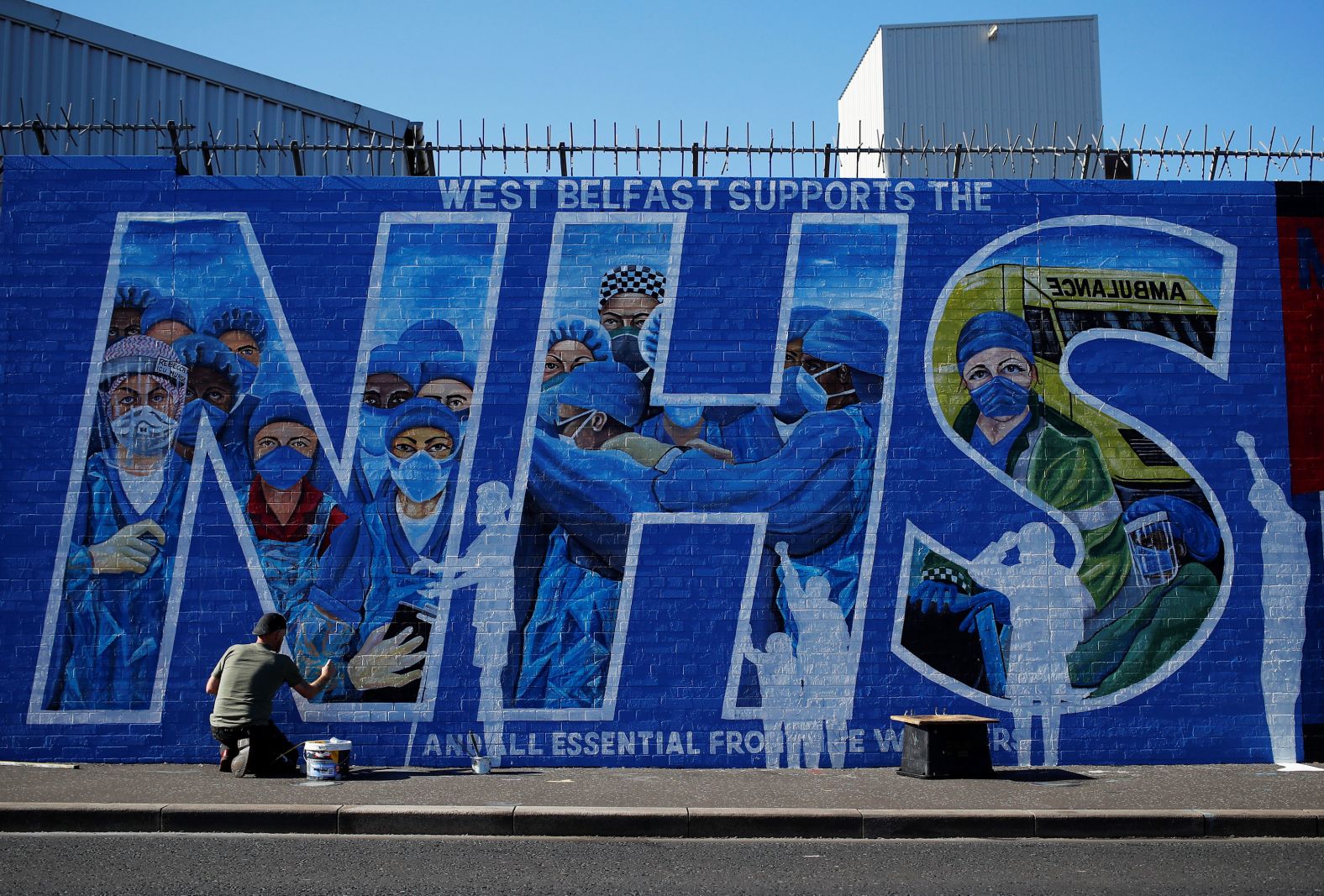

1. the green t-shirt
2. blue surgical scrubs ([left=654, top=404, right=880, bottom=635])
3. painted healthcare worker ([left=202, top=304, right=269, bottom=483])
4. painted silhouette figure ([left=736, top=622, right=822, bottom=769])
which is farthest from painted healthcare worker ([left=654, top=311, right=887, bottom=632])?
painted healthcare worker ([left=202, top=304, right=269, bottom=483])

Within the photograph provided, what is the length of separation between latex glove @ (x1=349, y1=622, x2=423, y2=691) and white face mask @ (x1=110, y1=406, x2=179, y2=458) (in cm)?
235

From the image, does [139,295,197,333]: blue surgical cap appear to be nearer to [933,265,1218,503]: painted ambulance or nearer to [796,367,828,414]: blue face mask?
[796,367,828,414]: blue face mask

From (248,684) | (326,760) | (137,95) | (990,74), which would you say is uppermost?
(990,74)

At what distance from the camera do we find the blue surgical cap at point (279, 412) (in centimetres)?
938

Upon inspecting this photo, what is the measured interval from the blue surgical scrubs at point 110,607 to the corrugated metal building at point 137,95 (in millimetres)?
3486

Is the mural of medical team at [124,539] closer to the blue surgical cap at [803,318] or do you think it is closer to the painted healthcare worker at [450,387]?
the painted healthcare worker at [450,387]

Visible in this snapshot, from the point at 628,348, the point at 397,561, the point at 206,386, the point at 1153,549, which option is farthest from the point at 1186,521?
the point at 206,386

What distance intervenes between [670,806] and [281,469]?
13.9 feet

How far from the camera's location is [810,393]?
9484 mm

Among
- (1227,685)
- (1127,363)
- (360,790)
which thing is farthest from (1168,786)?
(360,790)

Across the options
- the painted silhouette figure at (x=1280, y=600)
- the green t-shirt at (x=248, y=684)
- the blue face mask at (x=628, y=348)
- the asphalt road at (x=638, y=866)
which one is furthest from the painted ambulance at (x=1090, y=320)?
the green t-shirt at (x=248, y=684)

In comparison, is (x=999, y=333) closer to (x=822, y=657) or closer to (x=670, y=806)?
(x=822, y=657)

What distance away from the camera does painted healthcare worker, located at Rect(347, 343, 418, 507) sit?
9336mm

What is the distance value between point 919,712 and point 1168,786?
187 centimetres
